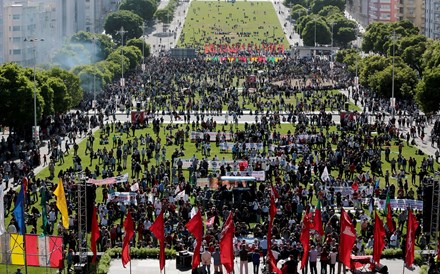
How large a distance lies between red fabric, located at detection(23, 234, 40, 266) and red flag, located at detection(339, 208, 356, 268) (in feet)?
39.6

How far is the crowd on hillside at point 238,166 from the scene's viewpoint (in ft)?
156

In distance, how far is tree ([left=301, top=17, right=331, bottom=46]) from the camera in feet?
536

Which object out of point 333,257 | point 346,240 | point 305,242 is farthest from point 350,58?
point 346,240

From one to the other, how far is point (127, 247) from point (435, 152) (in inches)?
1415

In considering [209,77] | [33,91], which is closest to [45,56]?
[209,77]

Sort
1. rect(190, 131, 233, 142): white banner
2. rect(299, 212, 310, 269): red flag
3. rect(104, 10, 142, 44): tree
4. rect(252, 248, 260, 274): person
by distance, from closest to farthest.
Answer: rect(299, 212, 310, 269): red flag
rect(252, 248, 260, 274): person
rect(190, 131, 233, 142): white banner
rect(104, 10, 142, 44): tree

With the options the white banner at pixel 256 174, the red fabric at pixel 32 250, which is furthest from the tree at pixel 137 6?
the red fabric at pixel 32 250

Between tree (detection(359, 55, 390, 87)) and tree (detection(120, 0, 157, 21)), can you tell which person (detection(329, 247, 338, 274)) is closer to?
tree (detection(359, 55, 390, 87))

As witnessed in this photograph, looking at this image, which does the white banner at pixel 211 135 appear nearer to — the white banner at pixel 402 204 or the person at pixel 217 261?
the white banner at pixel 402 204

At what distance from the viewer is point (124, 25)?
554ft

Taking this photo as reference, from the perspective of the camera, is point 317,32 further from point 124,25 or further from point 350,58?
point 350,58

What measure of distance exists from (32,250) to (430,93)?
50374 mm

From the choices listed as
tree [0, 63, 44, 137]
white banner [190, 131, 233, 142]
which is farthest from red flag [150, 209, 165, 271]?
tree [0, 63, 44, 137]

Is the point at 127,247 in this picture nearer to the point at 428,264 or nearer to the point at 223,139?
the point at 428,264
